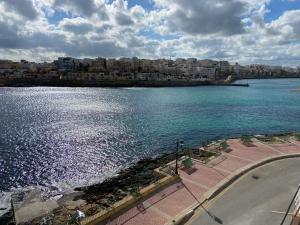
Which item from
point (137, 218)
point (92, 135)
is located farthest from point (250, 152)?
point (92, 135)

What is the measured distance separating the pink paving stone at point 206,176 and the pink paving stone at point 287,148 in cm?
810

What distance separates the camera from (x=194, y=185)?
55.3ft

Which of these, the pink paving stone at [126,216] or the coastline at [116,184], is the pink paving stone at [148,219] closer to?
the pink paving stone at [126,216]

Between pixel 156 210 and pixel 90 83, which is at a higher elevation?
pixel 156 210

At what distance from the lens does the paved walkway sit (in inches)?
524

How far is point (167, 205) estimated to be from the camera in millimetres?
14383

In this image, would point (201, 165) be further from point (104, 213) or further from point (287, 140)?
point (287, 140)

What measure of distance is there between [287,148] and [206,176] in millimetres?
10407

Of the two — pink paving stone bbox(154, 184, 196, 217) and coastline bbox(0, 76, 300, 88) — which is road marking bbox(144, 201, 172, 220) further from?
coastline bbox(0, 76, 300, 88)

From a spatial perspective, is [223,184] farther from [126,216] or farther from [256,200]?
[126,216]

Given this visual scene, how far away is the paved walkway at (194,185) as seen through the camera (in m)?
13.3

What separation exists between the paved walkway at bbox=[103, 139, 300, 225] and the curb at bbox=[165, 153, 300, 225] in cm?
28

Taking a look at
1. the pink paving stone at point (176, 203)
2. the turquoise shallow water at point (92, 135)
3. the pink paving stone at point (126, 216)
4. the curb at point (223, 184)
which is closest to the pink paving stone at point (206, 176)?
the curb at point (223, 184)

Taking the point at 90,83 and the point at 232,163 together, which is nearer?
the point at 232,163
